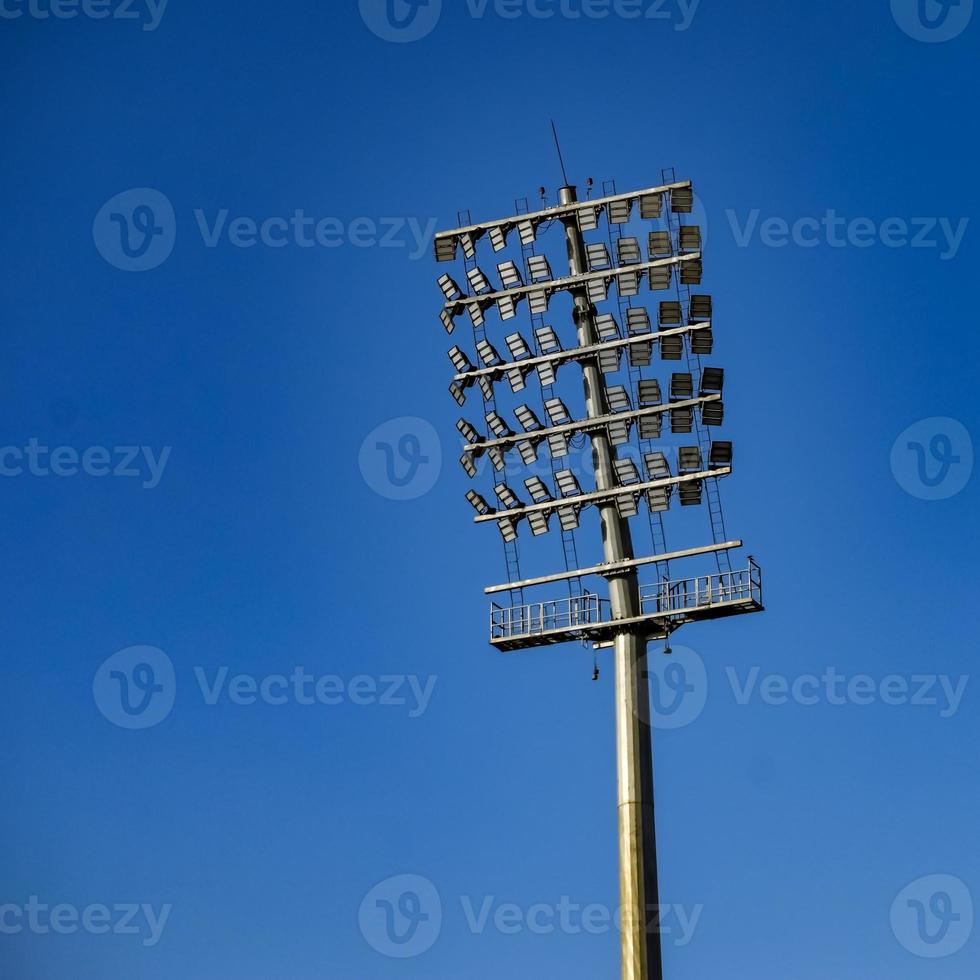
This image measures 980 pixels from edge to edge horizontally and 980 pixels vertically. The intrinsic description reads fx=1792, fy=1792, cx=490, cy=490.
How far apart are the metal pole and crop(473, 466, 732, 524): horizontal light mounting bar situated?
39cm

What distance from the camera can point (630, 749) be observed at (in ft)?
127

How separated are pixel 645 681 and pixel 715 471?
16.2ft

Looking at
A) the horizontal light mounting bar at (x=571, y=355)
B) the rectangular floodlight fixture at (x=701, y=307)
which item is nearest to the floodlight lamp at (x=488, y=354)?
the horizontal light mounting bar at (x=571, y=355)

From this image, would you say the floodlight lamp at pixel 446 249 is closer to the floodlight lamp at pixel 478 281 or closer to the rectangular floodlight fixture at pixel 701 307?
the floodlight lamp at pixel 478 281

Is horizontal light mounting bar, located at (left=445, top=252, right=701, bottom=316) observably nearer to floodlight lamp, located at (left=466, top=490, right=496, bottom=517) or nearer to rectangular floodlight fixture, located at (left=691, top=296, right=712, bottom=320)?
rectangular floodlight fixture, located at (left=691, top=296, right=712, bottom=320)

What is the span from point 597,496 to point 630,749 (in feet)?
19.7

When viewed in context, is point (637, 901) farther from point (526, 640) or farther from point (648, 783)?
point (526, 640)

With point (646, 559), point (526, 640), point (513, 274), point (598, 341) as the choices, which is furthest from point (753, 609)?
point (513, 274)

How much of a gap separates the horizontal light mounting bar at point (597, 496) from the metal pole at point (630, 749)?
1.28 feet

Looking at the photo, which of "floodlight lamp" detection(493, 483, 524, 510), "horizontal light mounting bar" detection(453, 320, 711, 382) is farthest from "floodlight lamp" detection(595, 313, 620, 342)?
"floodlight lamp" detection(493, 483, 524, 510)

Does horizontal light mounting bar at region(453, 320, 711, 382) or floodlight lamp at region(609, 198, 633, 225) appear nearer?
horizontal light mounting bar at region(453, 320, 711, 382)

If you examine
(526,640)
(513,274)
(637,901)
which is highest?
(513,274)

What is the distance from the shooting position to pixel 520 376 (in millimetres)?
43094

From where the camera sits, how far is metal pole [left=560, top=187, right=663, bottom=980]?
37.3m
